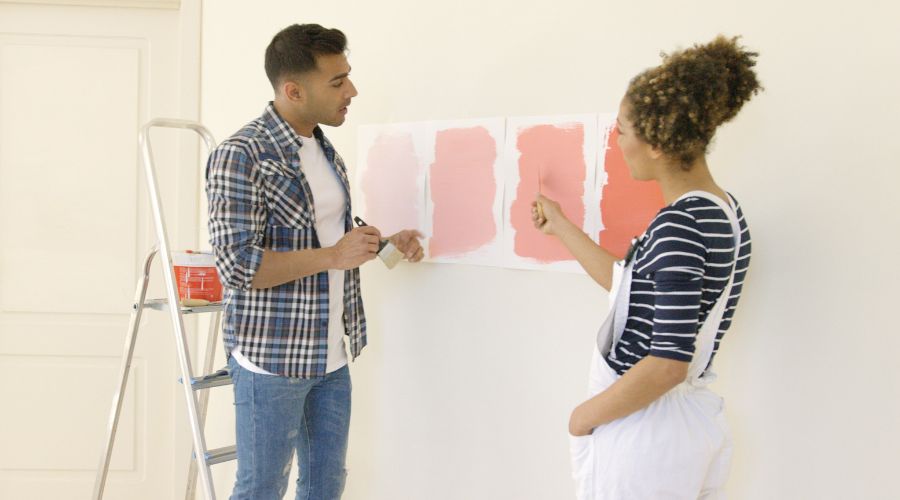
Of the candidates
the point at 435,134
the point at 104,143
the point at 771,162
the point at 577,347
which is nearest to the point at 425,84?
the point at 435,134

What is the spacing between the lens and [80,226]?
2.83 metres

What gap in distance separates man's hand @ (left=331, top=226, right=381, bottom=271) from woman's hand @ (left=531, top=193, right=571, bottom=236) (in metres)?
0.38

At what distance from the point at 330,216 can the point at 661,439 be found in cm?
94

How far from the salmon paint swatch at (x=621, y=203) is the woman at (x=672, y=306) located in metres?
0.31

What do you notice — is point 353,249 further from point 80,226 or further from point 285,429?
point 80,226

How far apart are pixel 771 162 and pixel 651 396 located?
0.53 metres

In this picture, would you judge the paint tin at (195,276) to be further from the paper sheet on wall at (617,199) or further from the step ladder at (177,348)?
the paper sheet on wall at (617,199)

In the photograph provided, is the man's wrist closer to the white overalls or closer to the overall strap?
the white overalls

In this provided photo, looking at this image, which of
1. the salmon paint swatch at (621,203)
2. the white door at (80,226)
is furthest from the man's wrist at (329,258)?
the white door at (80,226)

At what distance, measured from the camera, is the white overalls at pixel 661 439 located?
4.01ft

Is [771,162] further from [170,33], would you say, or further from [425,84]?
[170,33]

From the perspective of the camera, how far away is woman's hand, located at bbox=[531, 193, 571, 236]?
1649 millimetres

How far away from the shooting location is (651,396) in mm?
1209

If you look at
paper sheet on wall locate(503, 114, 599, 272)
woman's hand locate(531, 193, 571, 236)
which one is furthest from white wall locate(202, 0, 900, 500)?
woman's hand locate(531, 193, 571, 236)
